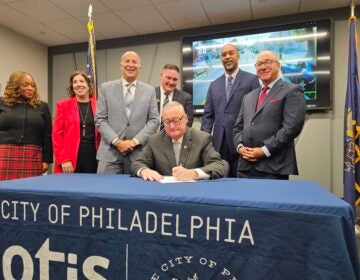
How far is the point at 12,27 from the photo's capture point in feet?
13.7

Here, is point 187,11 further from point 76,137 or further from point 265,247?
point 265,247

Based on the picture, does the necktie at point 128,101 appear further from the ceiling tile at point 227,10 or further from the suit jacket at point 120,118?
the ceiling tile at point 227,10

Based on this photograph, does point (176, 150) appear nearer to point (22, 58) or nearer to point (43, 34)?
point (43, 34)

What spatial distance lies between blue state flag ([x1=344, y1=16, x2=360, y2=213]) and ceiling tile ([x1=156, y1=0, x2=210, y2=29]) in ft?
5.56

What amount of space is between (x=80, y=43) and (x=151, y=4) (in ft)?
5.99

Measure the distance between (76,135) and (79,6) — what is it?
2.15m

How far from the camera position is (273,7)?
356 cm

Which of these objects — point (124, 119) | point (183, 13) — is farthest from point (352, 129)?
point (183, 13)

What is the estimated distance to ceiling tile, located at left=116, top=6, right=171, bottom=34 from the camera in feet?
12.0

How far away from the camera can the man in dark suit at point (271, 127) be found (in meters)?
1.78

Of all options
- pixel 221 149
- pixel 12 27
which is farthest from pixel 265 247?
pixel 12 27

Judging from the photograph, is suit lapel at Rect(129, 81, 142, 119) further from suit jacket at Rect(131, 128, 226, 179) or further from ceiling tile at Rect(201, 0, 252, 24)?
ceiling tile at Rect(201, 0, 252, 24)

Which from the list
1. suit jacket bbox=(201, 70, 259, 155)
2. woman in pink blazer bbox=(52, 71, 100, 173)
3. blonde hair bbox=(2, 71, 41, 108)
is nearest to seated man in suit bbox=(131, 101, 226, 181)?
suit jacket bbox=(201, 70, 259, 155)

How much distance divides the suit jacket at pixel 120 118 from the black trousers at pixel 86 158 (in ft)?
0.60
